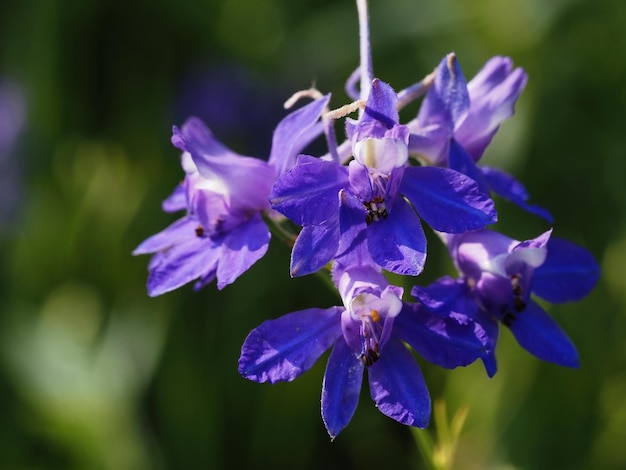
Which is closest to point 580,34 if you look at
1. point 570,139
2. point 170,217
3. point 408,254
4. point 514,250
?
point 570,139

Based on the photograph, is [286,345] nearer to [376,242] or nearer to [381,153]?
[376,242]

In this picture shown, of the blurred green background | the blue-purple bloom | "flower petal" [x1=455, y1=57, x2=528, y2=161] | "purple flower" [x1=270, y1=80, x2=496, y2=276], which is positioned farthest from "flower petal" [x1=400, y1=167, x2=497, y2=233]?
the blue-purple bloom

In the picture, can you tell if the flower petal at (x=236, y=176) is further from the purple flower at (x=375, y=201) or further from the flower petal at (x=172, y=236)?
the purple flower at (x=375, y=201)

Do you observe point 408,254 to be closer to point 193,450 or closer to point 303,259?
point 303,259

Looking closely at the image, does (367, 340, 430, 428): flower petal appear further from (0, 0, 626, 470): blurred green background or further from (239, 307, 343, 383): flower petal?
(0, 0, 626, 470): blurred green background

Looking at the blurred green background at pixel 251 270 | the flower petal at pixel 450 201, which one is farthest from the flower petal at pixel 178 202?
the blurred green background at pixel 251 270
